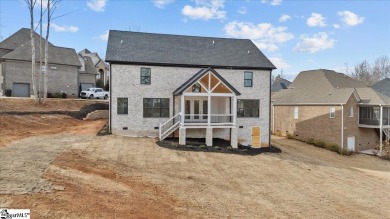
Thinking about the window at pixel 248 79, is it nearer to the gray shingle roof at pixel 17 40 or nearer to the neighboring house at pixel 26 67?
the neighboring house at pixel 26 67

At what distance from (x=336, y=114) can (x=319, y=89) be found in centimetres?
510

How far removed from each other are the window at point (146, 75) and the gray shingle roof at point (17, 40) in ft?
91.9

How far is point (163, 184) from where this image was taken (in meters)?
11.3

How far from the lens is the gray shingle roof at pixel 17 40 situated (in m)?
39.2

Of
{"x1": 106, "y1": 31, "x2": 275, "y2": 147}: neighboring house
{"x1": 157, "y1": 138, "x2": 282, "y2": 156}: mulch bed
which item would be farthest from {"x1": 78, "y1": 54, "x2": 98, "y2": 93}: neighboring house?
{"x1": 157, "y1": 138, "x2": 282, "y2": 156}: mulch bed

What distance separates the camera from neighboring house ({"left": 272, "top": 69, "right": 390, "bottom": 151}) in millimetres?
29406

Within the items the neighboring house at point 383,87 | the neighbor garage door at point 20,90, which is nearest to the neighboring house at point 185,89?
the neighbor garage door at point 20,90

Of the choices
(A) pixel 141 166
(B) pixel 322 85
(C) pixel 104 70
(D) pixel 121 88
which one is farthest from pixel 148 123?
(C) pixel 104 70

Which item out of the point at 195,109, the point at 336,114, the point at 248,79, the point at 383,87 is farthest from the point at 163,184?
the point at 383,87

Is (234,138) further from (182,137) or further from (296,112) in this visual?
(296,112)

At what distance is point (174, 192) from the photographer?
10.6 meters

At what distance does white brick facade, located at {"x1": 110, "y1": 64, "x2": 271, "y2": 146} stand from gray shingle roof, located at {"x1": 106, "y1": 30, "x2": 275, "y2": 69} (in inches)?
23.8

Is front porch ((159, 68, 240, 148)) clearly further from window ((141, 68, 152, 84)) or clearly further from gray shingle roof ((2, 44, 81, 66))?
gray shingle roof ((2, 44, 81, 66))

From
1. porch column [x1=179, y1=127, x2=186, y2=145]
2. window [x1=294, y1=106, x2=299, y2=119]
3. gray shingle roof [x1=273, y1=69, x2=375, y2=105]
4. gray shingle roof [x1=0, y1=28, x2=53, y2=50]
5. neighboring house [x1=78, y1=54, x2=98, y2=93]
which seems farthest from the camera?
neighboring house [x1=78, y1=54, x2=98, y2=93]
